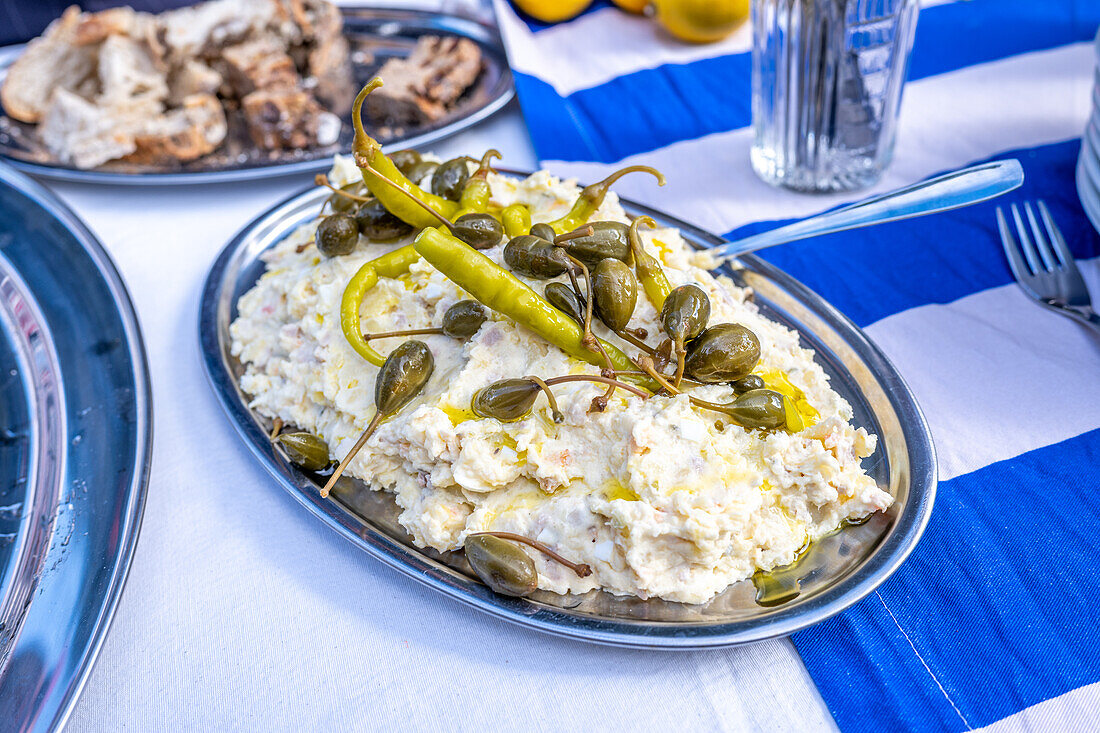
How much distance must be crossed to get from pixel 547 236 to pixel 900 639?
861 mm

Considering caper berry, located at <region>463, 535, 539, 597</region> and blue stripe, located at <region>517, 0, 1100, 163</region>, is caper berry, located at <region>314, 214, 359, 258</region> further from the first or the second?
blue stripe, located at <region>517, 0, 1100, 163</region>

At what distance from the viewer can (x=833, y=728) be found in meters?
1.13

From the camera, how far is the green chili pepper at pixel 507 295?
4.31 ft

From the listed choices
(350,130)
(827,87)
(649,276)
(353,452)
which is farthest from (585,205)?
(350,130)

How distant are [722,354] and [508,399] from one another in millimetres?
342

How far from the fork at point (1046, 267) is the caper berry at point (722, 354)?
85 cm

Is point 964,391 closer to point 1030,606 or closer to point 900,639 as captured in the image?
point 1030,606

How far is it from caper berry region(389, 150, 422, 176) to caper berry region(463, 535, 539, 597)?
94 cm

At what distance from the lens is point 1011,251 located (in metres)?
1.85

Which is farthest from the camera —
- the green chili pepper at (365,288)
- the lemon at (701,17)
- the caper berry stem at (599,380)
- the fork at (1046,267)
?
the lemon at (701,17)

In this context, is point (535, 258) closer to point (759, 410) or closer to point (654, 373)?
point (654, 373)

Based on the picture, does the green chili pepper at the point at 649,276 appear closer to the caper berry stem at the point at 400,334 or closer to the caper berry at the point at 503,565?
the caper berry stem at the point at 400,334

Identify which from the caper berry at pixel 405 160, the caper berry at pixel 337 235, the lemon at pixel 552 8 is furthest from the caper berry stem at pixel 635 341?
the lemon at pixel 552 8

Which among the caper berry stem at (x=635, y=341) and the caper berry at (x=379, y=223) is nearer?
the caper berry stem at (x=635, y=341)
